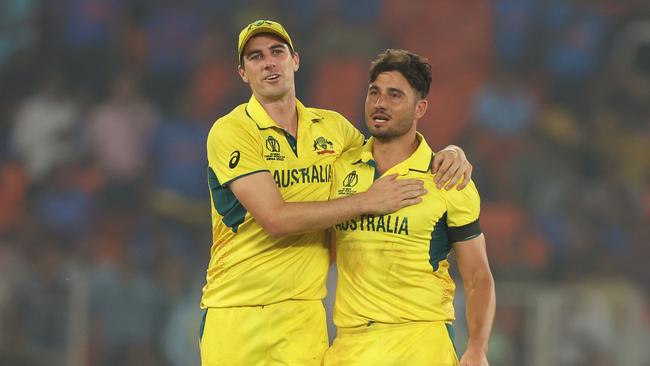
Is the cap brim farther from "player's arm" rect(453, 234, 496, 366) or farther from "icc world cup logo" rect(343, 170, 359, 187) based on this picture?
"player's arm" rect(453, 234, 496, 366)

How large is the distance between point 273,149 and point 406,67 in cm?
63

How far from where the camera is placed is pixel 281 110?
13.7ft

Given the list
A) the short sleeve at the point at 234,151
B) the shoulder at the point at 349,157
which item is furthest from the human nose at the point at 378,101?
the short sleeve at the point at 234,151

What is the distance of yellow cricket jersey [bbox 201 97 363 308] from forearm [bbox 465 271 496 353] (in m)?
0.61

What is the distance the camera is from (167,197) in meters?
9.46

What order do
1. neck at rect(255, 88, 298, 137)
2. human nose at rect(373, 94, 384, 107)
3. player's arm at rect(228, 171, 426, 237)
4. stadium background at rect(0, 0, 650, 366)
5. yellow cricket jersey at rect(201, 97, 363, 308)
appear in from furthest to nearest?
1. stadium background at rect(0, 0, 650, 366)
2. neck at rect(255, 88, 298, 137)
3. yellow cricket jersey at rect(201, 97, 363, 308)
4. human nose at rect(373, 94, 384, 107)
5. player's arm at rect(228, 171, 426, 237)

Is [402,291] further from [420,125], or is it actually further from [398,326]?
[420,125]

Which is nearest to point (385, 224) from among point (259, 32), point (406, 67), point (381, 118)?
point (381, 118)

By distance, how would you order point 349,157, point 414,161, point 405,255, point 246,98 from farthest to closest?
point 246,98 < point 349,157 < point 414,161 < point 405,255

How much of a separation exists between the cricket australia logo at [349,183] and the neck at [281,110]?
1.01 feet

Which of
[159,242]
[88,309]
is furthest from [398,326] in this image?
[159,242]

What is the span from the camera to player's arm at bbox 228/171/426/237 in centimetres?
380

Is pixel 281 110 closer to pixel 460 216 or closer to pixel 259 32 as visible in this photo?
pixel 259 32

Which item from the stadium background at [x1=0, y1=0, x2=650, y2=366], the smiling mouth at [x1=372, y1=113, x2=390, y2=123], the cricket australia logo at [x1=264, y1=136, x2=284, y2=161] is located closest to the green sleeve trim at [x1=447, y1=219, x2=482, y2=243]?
the smiling mouth at [x1=372, y1=113, x2=390, y2=123]
